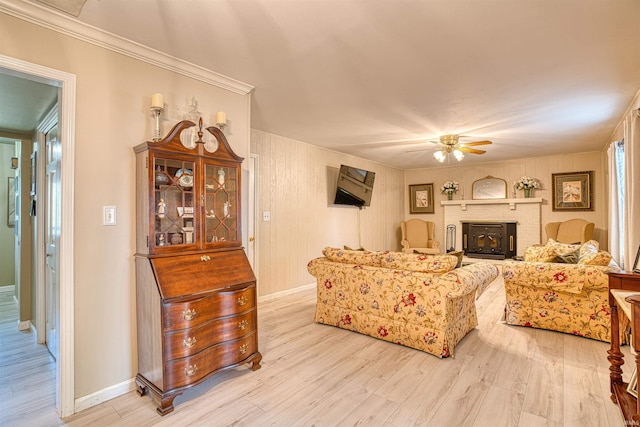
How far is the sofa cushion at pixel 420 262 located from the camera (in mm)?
2783

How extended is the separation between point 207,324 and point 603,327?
11.7 feet

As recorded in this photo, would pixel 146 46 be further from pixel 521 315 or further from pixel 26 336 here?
pixel 521 315

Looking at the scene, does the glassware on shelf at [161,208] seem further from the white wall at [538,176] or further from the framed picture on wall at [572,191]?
the framed picture on wall at [572,191]

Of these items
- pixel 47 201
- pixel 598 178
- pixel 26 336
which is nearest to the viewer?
pixel 47 201

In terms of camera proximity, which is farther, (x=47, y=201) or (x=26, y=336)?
(x=26, y=336)

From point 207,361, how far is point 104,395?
697 millimetres

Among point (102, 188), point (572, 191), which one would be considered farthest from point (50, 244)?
point (572, 191)

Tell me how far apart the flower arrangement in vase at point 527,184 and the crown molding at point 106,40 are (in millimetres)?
6215

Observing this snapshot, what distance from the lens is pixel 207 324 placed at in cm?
218

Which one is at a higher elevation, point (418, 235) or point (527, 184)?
point (527, 184)

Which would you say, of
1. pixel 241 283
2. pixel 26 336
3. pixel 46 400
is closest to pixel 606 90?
pixel 241 283

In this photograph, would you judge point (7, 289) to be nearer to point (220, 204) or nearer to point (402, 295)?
point (220, 204)

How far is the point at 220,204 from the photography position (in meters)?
2.53

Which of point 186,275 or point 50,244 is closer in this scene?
point 186,275
